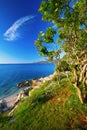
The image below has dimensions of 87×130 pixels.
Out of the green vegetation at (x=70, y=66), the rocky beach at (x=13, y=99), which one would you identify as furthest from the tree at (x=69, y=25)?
the rocky beach at (x=13, y=99)

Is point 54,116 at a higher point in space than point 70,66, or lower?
lower

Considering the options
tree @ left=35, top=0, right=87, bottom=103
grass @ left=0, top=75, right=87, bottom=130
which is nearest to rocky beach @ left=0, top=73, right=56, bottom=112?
grass @ left=0, top=75, right=87, bottom=130

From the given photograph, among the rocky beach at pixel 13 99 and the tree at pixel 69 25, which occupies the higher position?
the tree at pixel 69 25

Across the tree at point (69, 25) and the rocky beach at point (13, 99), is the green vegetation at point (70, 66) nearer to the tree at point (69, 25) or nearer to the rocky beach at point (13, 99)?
the tree at point (69, 25)

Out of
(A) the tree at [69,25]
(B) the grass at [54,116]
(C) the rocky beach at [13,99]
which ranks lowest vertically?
(C) the rocky beach at [13,99]

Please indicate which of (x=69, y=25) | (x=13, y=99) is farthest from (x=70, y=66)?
(x=13, y=99)

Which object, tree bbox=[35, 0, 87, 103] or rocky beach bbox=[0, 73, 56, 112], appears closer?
tree bbox=[35, 0, 87, 103]

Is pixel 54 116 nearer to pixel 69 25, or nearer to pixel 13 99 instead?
pixel 69 25

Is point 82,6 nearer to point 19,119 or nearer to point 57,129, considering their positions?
point 57,129

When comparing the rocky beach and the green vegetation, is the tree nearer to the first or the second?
the green vegetation

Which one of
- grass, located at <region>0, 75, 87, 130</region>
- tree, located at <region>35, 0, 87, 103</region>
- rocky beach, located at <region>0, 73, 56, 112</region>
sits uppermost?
tree, located at <region>35, 0, 87, 103</region>

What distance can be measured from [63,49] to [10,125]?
33.5 feet

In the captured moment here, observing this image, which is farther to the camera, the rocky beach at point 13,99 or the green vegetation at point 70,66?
the rocky beach at point 13,99

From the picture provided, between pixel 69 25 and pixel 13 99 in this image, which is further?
pixel 13 99
